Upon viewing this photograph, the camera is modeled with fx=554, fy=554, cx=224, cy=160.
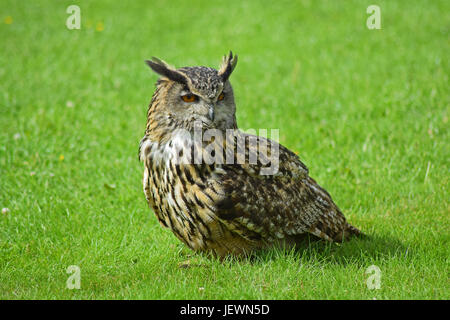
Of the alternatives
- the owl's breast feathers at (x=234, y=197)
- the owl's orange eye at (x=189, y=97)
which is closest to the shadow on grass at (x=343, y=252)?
the owl's breast feathers at (x=234, y=197)

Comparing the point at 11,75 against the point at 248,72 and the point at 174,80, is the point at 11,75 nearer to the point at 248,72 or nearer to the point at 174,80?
the point at 248,72

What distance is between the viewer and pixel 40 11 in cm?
1309

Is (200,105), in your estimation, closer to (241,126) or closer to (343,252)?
(343,252)

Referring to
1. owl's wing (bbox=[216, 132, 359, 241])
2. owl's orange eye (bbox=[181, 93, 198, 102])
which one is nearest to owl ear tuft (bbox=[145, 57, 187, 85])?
owl's orange eye (bbox=[181, 93, 198, 102])

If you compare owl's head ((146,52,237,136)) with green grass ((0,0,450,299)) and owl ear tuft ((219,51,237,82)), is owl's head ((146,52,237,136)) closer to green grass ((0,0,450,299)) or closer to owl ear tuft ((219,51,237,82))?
owl ear tuft ((219,51,237,82))

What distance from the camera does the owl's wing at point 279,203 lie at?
14.5ft

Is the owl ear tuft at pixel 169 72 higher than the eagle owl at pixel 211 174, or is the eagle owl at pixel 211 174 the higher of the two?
the owl ear tuft at pixel 169 72

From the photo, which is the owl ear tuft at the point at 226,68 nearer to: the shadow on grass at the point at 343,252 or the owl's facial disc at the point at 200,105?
the owl's facial disc at the point at 200,105

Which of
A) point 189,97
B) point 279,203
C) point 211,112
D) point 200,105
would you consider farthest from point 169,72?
point 279,203

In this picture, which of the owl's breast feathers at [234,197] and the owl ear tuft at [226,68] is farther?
the owl ear tuft at [226,68]

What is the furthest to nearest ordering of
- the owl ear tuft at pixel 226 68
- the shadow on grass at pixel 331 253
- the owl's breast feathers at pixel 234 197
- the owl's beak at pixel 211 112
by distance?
1. the shadow on grass at pixel 331 253
2. the owl ear tuft at pixel 226 68
3. the owl's breast feathers at pixel 234 197
4. the owl's beak at pixel 211 112

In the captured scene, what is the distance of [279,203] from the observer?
468cm

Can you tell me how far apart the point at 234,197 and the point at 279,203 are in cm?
49

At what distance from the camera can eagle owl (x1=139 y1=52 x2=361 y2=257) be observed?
4.36 metres
